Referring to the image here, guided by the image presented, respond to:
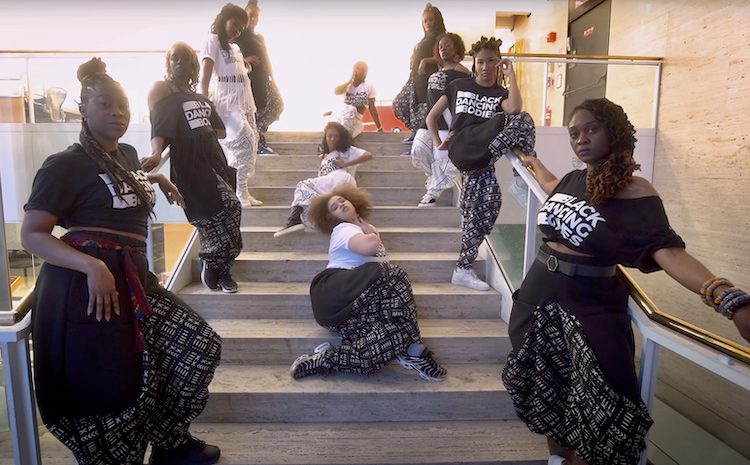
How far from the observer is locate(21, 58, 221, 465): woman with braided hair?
1.22m

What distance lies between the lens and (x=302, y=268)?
2.90 m

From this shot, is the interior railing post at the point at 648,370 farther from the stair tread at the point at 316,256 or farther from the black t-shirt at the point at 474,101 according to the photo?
the stair tread at the point at 316,256

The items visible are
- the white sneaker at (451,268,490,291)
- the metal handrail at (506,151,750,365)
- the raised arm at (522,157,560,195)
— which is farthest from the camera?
the white sneaker at (451,268,490,291)

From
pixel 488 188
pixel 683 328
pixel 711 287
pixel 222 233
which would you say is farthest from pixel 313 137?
pixel 711 287

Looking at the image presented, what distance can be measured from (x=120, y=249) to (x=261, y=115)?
3.13m

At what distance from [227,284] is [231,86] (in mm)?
1433

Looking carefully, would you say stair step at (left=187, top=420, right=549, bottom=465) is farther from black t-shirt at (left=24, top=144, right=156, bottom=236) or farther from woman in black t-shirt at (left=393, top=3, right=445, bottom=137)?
woman in black t-shirt at (left=393, top=3, right=445, bottom=137)

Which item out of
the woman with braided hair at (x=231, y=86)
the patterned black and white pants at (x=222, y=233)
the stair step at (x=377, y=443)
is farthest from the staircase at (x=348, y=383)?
the woman with braided hair at (x=231, y=86)

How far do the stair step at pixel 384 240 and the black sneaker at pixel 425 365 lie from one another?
1089mm

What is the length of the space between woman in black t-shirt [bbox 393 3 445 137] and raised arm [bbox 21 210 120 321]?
2.89m

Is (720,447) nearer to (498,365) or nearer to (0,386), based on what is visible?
(498,365)

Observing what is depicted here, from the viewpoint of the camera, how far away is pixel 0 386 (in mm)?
2752

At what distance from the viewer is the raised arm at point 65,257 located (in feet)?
3.91

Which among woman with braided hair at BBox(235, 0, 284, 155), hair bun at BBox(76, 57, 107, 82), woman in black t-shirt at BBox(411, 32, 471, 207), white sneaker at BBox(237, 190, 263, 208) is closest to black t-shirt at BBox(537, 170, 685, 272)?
hair bun at BBox(76, 57, 107, 82)
